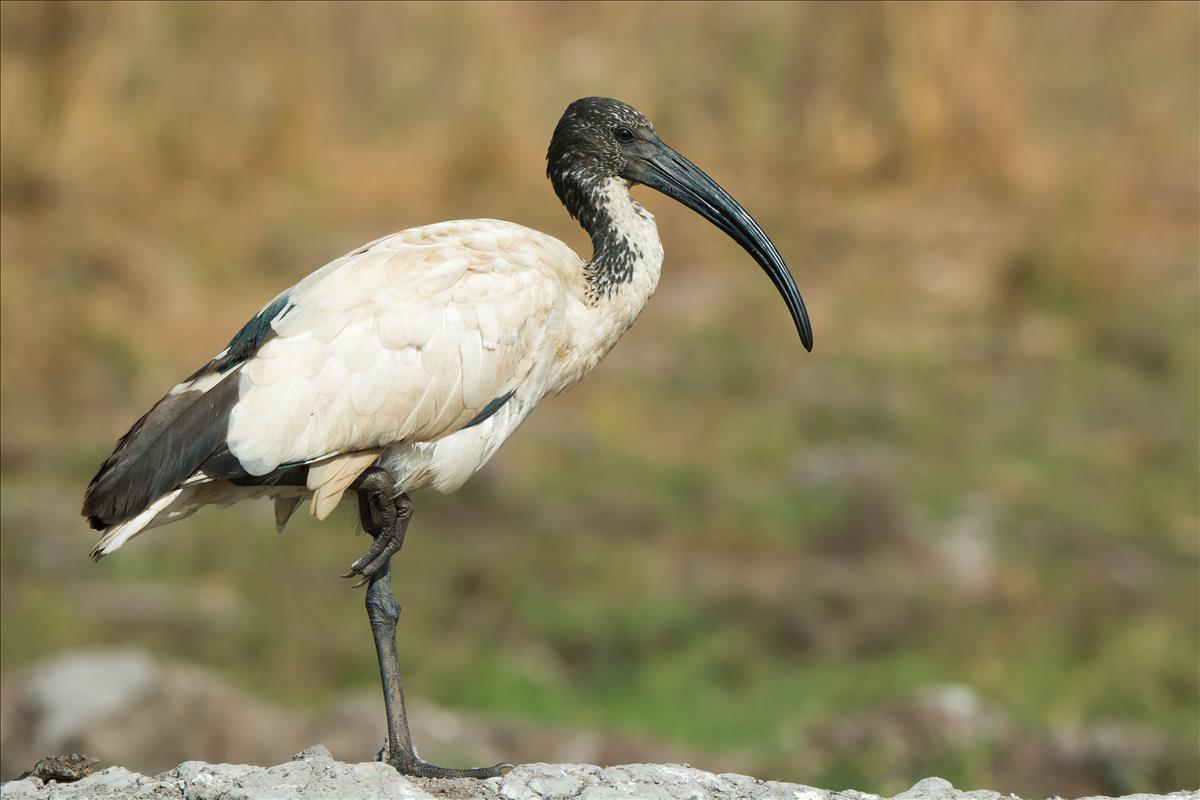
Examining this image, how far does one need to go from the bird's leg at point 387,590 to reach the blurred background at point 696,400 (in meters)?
2.42

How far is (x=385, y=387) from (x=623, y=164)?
1138 millimetres

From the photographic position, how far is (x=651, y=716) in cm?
893

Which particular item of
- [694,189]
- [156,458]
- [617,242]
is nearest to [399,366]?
[156,458]

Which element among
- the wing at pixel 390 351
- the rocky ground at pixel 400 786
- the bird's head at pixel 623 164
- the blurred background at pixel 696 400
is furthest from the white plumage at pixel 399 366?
the blurred background at pixel 696 400

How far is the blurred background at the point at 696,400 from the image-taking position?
344 inches

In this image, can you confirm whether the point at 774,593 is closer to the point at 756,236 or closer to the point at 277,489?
the point at 756,236

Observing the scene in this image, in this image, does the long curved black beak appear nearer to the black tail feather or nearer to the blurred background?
the black tail feather

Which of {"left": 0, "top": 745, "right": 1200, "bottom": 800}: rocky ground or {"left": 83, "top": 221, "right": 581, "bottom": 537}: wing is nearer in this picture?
{"left": 0, "top": 745, "right": 1200, "bottom": 800}: rocky ground

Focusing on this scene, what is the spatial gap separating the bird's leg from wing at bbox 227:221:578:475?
0.17 metres

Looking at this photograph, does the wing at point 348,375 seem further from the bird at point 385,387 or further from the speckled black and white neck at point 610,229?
the speckled black and white neck at point 610,229

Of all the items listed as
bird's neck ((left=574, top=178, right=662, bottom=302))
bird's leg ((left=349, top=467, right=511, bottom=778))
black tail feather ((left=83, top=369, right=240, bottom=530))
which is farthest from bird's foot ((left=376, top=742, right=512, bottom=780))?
bird's neck ((left=574, top=178, right=662, bottom=302))

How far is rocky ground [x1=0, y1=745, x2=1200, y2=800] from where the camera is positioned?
15.2ft

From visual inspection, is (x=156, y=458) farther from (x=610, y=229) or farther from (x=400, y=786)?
(x=610, y=229)

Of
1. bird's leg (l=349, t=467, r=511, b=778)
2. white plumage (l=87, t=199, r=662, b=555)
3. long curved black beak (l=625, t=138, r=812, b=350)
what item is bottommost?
bird's leg (l=349, t=467, r=511, b=778)
